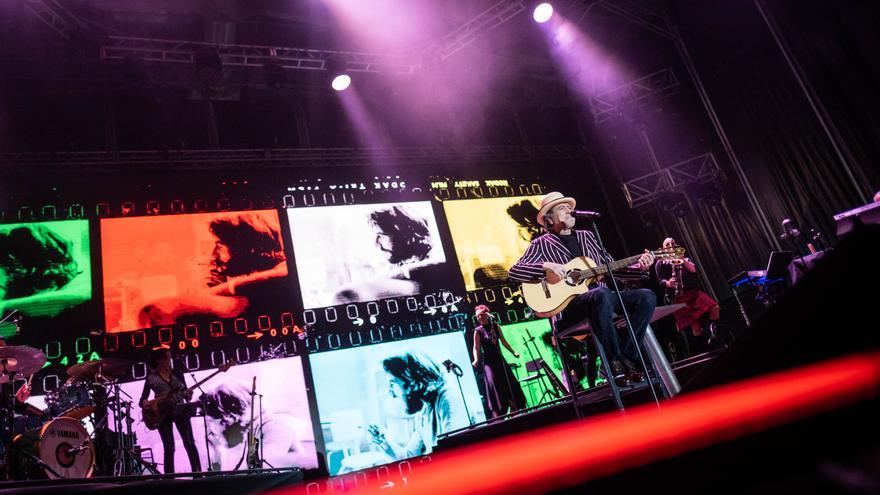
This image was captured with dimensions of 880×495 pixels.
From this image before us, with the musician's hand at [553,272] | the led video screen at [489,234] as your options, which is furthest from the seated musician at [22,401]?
the led video screen at [489,234]

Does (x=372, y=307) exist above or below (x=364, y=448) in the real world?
above

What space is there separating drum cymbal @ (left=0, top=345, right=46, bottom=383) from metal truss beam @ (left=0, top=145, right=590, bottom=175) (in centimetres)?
449

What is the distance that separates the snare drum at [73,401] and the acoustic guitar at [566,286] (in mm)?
4513

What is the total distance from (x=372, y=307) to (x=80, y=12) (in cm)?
617

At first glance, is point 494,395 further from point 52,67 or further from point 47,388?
point 52,67

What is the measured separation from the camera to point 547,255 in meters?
4.29

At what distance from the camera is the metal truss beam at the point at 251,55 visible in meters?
8.02

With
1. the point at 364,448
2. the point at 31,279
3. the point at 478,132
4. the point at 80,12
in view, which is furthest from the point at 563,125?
the point at 31,279

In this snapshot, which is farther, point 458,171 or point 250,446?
point 458,171

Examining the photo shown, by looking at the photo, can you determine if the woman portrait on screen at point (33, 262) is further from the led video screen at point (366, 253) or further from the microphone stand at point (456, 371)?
the microphone stand at point (456, 371)

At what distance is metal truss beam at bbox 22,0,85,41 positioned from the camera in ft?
22.6

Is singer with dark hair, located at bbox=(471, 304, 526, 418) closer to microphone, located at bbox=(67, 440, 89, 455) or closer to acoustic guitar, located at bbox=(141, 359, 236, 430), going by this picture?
acoustic guitar, located at bbox=(141, 359, 236, 430)

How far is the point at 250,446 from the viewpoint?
22.6 ft

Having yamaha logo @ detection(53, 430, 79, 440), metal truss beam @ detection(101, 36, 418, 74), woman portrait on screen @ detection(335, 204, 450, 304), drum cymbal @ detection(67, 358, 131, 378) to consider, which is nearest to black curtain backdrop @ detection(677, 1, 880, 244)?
metal truss beam @ detection(101, 36, 418, 74)
